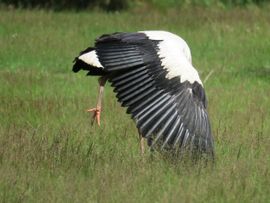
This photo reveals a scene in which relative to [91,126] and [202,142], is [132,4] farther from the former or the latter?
[202,142]

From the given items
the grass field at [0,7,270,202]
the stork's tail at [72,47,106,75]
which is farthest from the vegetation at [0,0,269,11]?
the stork's tail at [72,47,106,75]

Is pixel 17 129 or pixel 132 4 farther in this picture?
pixel 132 4

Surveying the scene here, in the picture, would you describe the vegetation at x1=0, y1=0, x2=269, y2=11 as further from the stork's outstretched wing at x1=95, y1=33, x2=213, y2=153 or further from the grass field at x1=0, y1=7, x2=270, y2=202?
the stork's outstretched wing at x1=95, y1=33, x2=213, y2=153

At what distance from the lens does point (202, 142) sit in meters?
6.23

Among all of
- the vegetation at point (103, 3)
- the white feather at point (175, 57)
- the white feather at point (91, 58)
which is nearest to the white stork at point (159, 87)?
the white feather at point (175, 57)

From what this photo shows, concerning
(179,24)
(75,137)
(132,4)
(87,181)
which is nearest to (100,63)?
(75,137)

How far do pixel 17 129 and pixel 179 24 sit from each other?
9.46 m

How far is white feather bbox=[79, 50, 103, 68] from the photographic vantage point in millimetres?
7426

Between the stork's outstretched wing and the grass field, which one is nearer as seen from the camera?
the grass field

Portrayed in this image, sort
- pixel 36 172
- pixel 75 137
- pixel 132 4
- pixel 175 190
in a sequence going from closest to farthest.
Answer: pixel 175 190 < pixel 36 172 < pixel 75 137 < pixel 132 4

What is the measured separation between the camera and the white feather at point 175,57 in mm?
6531

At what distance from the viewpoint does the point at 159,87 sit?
661cm

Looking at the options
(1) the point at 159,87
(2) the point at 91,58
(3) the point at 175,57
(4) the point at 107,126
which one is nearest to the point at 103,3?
(4) the point at 107,126

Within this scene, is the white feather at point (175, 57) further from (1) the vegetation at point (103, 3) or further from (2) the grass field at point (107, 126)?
(1) the vegetation at point (103, 3)
